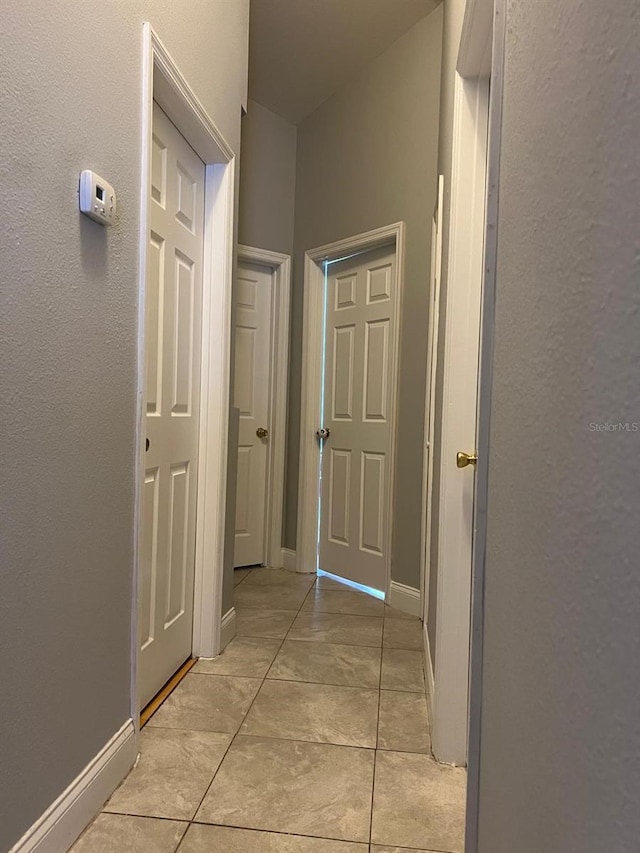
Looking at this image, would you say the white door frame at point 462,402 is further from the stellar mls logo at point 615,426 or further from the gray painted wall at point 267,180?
the gray painted wall at point 267,180

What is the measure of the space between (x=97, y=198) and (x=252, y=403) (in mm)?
Answer: 2489

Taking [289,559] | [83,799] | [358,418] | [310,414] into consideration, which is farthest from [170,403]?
[289,559]

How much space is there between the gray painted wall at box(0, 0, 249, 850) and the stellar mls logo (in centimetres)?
99

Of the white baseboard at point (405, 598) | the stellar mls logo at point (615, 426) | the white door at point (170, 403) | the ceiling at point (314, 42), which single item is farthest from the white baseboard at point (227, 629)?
the ceiling at point (314, 42)

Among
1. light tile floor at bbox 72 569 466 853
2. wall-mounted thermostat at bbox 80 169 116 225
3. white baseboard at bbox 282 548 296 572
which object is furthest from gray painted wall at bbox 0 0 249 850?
white baseboard at bbox 282 548 296 572

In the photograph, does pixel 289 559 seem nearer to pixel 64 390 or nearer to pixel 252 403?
pixel 252 403

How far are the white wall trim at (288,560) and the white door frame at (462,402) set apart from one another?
2153mm

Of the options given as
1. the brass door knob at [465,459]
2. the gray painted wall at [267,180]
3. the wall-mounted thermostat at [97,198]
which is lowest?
the brass door knob at [465,459]

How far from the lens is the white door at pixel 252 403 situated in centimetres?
376

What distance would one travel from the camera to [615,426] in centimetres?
46

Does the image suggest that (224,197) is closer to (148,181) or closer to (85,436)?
(148,181)

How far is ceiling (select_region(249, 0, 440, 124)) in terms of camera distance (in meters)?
2.90

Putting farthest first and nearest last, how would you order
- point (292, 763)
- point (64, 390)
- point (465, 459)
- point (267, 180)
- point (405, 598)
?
point (267, 180), point (405, 598), point (292, 763), point (465, 459), point (64, 390)

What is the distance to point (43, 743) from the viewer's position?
1225 mm
